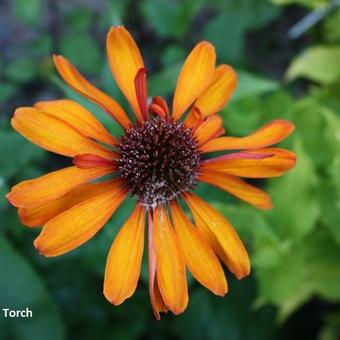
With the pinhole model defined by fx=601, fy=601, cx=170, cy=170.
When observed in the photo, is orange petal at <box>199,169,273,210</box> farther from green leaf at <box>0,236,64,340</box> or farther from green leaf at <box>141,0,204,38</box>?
green leaf at <box>141,0,204,38</box>

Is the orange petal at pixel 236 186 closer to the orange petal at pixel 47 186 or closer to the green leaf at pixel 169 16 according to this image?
the orange petal at pixel 47 186

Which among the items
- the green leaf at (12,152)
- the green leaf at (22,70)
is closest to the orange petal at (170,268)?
the green leaf at (12,152)

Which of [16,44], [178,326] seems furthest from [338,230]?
[16,44]

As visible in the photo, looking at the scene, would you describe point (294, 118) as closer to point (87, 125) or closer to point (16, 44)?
point (87, 125)

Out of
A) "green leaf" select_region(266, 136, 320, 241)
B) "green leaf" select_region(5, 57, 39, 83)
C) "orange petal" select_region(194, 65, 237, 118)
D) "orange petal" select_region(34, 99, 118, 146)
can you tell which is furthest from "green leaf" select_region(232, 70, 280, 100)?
"green leaf" select_region(5, 57, 39, 83)

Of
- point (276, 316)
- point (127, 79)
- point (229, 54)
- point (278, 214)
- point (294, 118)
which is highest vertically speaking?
point (229, 54)
